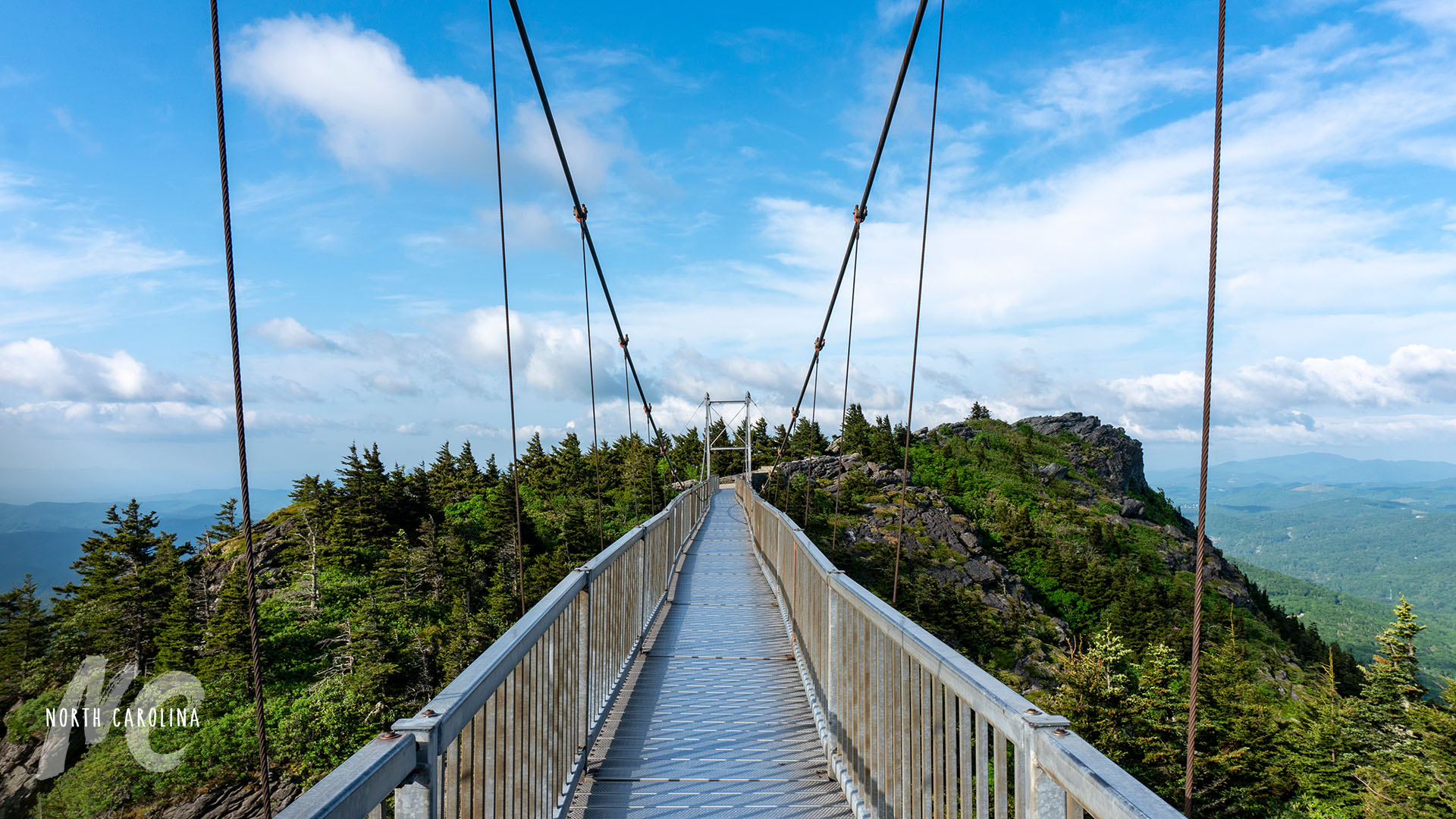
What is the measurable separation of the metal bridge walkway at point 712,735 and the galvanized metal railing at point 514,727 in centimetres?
19

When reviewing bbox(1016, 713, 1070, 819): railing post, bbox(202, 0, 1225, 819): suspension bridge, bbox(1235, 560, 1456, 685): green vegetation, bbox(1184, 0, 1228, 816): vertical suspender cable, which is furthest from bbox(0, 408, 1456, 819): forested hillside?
bbox(1235, 560, 1456, 685): green vegetation

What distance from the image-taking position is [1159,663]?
28344mm

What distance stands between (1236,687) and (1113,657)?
287 inches

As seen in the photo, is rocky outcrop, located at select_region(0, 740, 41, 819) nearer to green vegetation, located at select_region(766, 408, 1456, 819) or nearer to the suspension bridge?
green vegetation, located at select_region(766, 408, 1456, 819)

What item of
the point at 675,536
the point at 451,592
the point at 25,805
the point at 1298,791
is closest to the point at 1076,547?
the point at 1298,791

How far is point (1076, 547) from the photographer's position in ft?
151

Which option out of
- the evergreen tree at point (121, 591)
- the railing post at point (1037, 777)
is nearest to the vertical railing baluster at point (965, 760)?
the railing post at point (1037, 777)

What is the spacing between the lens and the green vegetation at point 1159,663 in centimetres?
2343

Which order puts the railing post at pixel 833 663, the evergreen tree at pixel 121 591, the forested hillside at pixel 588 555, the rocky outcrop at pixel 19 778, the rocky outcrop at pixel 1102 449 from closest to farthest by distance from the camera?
the railing post at pixel 833 663
the forested hillside at pixel 588 555
the evergreen tree at pixel 121 591
the rocky outcrop at pixel 19 778
the rocky outcrop at pixel 1102 449

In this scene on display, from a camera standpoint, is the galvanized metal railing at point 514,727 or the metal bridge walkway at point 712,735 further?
the metal bridge walkway at point 712,735

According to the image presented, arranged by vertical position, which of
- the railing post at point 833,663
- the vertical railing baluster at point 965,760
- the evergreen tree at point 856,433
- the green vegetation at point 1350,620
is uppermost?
the vertical railing baluster at point 965,760

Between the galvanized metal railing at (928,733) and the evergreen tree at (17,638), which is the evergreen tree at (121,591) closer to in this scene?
the evergreen tree at (17,638)

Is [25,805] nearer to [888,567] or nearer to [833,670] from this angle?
[888,567]

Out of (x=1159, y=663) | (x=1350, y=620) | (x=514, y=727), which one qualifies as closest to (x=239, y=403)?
(x=514, y=727)
